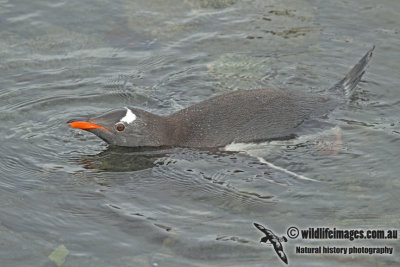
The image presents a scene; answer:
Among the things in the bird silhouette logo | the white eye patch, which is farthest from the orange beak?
the bird silhouette logo

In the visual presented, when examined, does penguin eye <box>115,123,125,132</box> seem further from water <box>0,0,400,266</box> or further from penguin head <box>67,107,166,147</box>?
water <box>0,0,400,266</box>

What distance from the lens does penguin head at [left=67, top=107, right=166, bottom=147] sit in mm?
7949

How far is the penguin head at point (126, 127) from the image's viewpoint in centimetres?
795

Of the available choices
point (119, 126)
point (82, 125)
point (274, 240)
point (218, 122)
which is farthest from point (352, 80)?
point (82, 125)

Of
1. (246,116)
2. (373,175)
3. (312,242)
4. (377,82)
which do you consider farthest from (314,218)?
(377,82)

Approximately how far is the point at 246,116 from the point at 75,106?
2697mm

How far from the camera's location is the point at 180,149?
812 centimetres

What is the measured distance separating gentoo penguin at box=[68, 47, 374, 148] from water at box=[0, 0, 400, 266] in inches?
7.4

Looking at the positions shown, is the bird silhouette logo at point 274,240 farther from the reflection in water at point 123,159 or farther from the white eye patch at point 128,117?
the white eye patch at point 128,117

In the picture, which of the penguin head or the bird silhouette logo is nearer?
the bird silhouette logo

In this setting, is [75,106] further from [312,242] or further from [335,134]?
[312,242]

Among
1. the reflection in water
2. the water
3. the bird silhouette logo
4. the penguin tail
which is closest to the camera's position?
the bird silhouette logo

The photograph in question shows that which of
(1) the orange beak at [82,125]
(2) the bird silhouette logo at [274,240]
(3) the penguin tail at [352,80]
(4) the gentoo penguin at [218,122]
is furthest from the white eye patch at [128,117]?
(3) the penguin tail at [352,80]

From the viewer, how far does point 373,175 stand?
296 inches
